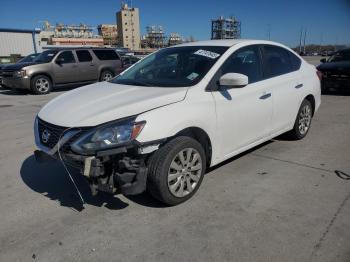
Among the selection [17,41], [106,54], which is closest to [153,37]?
[17,41]

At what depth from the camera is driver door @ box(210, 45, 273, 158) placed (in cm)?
389

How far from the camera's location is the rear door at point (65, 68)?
1379cm

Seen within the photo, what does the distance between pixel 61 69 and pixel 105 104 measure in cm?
1136

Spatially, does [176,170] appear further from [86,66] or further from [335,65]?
[86,66]

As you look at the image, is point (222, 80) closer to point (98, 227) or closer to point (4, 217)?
point (98, 227)

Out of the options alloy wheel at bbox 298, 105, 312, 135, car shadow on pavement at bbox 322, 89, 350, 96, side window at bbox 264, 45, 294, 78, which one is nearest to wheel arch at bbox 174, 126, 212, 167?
side window at bbox 264, 45, 294, 78

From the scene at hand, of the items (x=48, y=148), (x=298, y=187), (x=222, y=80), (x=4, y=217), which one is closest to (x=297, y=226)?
(x=298, y=187)

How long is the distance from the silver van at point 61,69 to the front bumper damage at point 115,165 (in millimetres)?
11088

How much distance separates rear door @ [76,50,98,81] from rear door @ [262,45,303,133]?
10821mm

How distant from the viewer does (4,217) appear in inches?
135

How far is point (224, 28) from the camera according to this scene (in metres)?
103

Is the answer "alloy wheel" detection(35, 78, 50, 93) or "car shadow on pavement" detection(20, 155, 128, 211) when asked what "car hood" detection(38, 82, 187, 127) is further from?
"alloy wheel" detection(35, 78, 50, 93)

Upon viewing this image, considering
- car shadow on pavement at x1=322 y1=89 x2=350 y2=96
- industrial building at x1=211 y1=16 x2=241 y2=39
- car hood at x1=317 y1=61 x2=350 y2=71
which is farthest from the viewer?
industrial building at x1=211 y1=16 x2=241 y2=39

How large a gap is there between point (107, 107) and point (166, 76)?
1.14 meters
